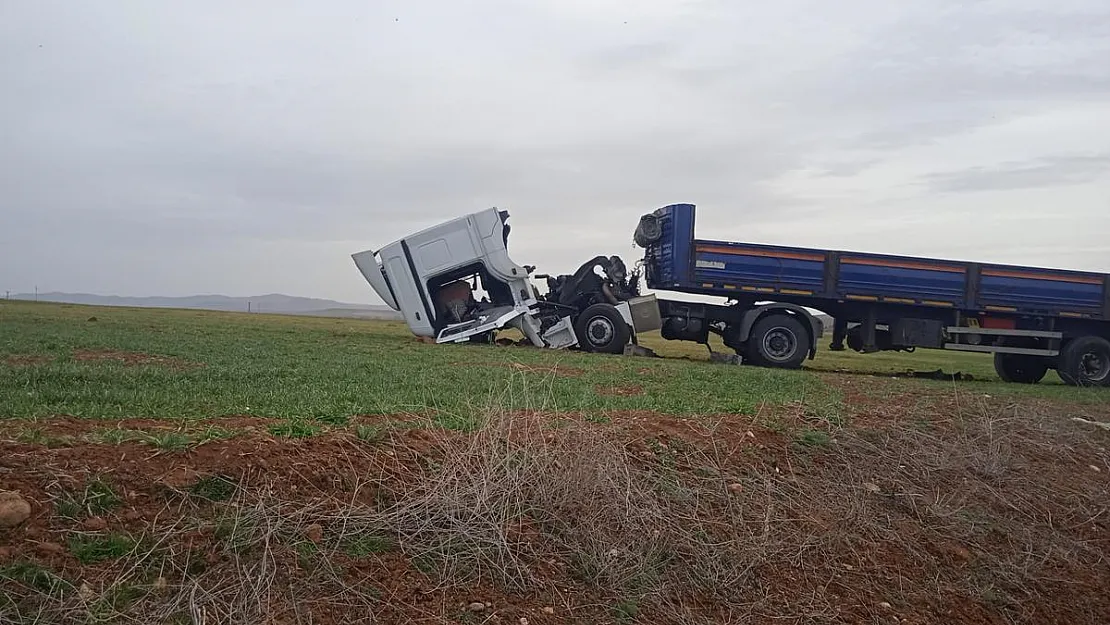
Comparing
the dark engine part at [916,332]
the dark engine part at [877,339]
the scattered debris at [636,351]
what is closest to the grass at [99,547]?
the scattered debris at [636,351]

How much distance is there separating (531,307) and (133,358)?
8.42 metres

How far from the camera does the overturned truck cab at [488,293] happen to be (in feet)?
58.4

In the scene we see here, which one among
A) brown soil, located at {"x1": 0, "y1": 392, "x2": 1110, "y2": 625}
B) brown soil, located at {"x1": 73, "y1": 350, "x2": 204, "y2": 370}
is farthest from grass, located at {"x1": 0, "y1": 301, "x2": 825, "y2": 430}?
brown soil, located at {"x1": 0, "y1": 392, "x2": 1110, "y2": 625}

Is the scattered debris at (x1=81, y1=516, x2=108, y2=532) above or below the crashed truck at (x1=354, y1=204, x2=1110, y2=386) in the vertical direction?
below

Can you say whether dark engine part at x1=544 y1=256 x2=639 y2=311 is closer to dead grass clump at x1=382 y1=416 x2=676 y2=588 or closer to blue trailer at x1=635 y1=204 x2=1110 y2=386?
blue trailer at x1=635 y1=204 x2=1110 y2=386

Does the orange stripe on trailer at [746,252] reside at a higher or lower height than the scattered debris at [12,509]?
higher

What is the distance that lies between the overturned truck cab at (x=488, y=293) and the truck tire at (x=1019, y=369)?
26.2 ft

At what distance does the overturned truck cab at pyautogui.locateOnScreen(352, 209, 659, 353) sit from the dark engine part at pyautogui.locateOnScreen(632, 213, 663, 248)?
67cm

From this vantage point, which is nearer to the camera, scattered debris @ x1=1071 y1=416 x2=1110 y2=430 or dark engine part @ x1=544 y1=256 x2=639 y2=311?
scattered debris @ x1=1071 y1=416 x2=1110 y2=430

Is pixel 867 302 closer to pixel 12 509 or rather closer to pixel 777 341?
pixel 777 341

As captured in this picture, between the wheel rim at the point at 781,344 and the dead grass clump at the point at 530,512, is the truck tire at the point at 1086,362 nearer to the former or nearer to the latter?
the wheel rim at the point at 781,344

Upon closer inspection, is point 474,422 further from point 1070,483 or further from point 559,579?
point 1070,483

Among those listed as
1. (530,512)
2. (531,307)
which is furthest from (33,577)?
(531,307)

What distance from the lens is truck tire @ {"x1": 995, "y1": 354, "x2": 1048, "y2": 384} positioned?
19750 mm
